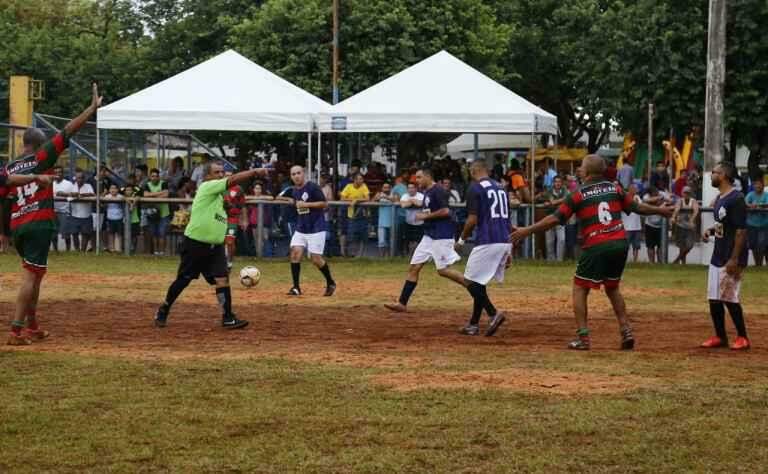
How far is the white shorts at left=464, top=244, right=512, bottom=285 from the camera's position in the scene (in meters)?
15.3

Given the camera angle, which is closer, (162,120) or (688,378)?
(688,378)

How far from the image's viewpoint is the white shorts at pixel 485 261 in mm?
15297

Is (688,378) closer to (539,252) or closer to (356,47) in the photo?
(539,252)

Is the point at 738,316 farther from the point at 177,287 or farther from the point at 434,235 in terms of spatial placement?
the point at 177,287

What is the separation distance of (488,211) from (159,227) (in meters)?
14.8

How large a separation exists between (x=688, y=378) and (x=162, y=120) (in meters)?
18.0

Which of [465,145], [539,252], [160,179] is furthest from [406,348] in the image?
[465,145]

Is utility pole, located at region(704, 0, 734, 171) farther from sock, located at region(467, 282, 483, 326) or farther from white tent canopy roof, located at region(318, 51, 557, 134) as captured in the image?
sock, located at region(467, 282, 483, 326)

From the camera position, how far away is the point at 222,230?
15414mm

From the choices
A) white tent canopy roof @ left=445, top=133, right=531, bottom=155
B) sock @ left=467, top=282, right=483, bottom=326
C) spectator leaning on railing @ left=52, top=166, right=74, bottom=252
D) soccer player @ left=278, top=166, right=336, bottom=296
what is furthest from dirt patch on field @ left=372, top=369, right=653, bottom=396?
white tent canopy roof @ left=445, top=133, right=531, bottom=155

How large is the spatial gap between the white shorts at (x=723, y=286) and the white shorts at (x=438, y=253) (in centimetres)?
414

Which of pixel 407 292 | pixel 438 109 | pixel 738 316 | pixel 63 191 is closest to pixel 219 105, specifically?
pixel 63 191

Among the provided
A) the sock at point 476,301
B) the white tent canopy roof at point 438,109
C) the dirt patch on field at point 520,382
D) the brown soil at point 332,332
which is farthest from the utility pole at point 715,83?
the dirt patch on field at point 520,382

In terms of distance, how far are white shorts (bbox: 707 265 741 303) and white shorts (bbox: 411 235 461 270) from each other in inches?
163
